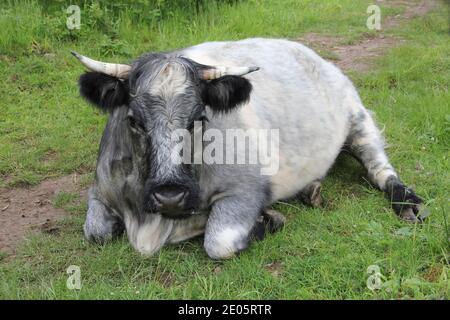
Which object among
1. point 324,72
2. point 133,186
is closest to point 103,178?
point 133,186

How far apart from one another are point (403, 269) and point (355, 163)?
8.27 ft

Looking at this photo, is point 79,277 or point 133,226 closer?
point 79,277

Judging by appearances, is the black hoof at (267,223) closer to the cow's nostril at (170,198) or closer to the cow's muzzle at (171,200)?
the cow's muzzle at (171,200)

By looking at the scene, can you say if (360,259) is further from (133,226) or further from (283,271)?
(133,226)

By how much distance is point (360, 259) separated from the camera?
14.6ft

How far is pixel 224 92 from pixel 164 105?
0.56 meters

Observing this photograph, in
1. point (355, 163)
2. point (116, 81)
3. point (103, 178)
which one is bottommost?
point (355, 163)

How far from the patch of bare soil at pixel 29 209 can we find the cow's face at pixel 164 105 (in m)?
1.19

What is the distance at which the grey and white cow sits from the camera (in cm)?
446

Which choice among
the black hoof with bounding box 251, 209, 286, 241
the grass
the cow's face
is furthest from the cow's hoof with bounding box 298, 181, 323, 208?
the cow's face

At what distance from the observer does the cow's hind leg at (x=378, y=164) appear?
17.6ft

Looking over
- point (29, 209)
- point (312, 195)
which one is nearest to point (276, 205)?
point (312, 195)

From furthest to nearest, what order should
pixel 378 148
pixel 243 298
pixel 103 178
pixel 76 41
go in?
1. pixel 76 41
2. pixel 378 148
3. pixel 103 178
4. pixel 243 298

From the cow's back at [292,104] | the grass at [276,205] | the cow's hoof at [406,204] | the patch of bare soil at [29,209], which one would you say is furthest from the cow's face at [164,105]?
the cow's hoof at [406,204]
